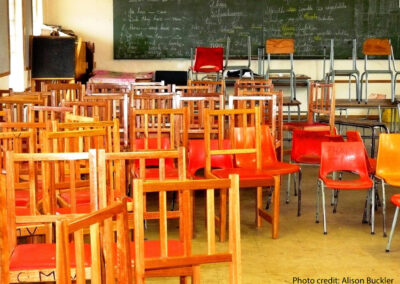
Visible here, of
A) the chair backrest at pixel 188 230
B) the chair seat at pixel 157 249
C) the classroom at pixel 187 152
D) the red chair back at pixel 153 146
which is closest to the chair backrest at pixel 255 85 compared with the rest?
the classroom at pixel 187 152

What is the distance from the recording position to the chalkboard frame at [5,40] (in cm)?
858

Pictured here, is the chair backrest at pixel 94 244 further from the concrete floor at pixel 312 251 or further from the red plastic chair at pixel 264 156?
the red plastic chair at pixel 264 156

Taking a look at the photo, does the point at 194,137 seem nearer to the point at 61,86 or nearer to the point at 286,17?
the point at 61,86

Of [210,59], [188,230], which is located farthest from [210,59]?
[188,230]

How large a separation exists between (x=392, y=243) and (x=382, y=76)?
8.72 meters

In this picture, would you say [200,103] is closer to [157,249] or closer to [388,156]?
[388,156]

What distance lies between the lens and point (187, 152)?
17.9 ft

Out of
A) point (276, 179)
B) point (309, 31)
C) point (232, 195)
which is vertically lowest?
point (276, 179)

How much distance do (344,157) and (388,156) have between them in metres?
0.34


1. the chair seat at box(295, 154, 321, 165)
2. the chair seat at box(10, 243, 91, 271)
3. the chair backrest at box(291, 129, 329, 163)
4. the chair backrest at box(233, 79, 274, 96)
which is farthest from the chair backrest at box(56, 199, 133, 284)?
the chair backrest at box(233, 79, 274, 96)

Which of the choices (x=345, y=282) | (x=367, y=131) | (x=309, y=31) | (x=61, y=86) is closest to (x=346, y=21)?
(x=309, y=31)

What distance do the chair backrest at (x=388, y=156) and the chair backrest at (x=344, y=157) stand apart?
185 millimetres

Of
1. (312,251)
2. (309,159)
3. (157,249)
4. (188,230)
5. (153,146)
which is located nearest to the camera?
(188,230)

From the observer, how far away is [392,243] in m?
5.10
